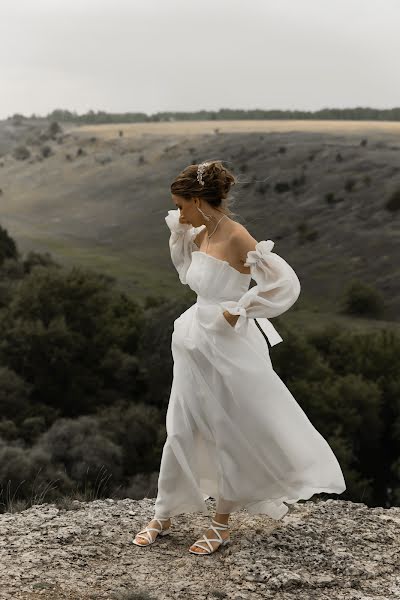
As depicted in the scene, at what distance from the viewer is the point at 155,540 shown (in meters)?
6.11

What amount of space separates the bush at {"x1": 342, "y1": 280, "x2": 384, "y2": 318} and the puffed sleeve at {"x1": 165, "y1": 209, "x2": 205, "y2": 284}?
144 feet

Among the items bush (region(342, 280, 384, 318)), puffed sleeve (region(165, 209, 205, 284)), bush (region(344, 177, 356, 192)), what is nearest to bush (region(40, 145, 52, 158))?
bush (region(344, 177, 356, 192))

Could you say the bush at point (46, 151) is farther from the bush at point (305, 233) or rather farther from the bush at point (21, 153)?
the bush at point (305, 233)

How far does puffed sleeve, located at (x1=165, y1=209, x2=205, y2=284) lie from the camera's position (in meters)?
6.21

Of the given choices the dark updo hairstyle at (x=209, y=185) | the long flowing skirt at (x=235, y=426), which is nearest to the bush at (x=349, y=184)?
the dark updo hairstyle at (x=209, y=185)

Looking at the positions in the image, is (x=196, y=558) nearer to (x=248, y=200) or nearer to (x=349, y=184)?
(x=349, y=184)

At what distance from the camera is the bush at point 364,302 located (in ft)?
163

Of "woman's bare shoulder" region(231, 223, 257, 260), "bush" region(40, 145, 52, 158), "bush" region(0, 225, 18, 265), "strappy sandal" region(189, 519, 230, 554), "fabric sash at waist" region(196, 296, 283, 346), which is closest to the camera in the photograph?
"woman's bare shoulder" region(231, 223, 257, 260)

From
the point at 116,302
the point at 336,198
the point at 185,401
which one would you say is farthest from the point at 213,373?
the point at 336,198

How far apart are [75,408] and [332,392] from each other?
8783 mm

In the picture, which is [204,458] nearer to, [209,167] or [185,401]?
[185,401]

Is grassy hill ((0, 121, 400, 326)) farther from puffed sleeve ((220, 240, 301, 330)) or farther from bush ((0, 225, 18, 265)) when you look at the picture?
puffed sleeve ((220, 240, 301, 330))

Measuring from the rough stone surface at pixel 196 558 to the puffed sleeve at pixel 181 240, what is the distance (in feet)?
6.19

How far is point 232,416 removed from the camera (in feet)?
18.7
